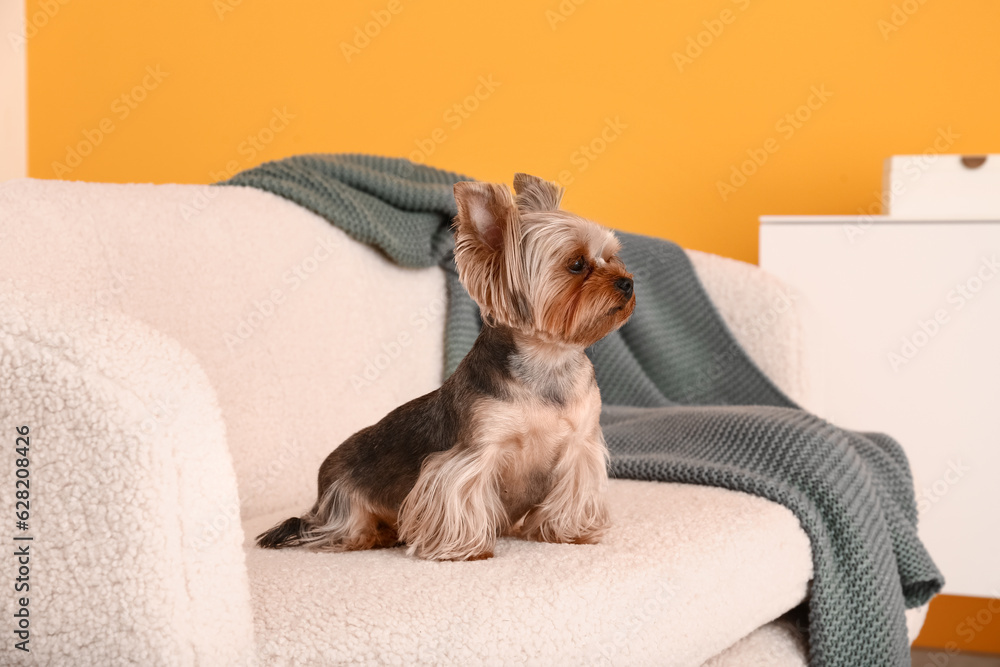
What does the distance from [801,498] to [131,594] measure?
1235 mm

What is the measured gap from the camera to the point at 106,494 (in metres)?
0.83

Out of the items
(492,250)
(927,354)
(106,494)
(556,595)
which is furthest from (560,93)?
(106,494)

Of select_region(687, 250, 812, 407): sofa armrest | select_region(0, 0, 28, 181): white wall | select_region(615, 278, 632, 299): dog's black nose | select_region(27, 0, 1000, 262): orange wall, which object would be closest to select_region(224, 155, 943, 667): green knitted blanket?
select_region(687, 250, 812, 407): sofa armrest

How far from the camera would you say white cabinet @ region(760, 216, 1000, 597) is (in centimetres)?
264

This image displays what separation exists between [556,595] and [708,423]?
881mm

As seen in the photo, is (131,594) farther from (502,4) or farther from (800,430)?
(502,4)

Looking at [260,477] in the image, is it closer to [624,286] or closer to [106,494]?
[624,286]

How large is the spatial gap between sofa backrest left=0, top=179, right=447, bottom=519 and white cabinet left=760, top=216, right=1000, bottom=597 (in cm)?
121

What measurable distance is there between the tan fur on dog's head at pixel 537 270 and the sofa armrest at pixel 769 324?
53.0 inches

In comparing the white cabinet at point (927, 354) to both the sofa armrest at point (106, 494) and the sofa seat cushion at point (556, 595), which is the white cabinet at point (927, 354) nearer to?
the sofa seat cushion at point (556, 595)

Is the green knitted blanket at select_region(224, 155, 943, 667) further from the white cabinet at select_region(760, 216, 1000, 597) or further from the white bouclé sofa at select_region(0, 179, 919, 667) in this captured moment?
the white cabinet at select_region(760, 216, 1000, 597)

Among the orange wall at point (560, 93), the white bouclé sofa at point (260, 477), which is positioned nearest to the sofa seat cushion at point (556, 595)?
the white bouclé sofa at point (260, 477)

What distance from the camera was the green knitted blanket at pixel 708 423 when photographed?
1681 millimetres

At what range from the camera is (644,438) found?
80.3 inches
